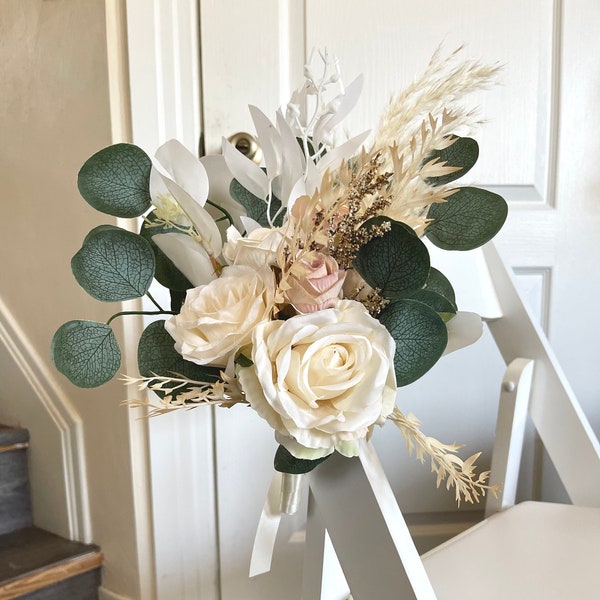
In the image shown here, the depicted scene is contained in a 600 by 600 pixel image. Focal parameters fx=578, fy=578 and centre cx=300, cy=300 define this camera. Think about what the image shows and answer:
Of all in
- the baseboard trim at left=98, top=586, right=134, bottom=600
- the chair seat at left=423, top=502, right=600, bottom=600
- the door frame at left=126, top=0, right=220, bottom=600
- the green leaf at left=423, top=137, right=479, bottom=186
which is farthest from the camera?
the baseboard trim at left=98, top=586, right=134, bottom=600

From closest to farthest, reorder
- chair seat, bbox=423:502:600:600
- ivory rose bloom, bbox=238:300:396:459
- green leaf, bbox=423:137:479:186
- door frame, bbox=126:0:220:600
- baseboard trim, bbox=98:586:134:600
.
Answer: ivory rose bloom, bbox=238:300:396:459 < green leaf, bbox=423:137:479:186 < chair seat, bbox=423:502:600:600 < door frame, bbox=126:0:220:600 < baseboard trim, bbox=98:586:134:600

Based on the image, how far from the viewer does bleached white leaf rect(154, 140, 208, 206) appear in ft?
1.61

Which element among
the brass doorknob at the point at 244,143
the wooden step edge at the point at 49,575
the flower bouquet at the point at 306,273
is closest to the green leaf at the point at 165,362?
the flower bouquet at the point at 306,273

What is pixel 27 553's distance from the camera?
0.98 meters

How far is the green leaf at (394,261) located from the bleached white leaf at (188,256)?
0.12m

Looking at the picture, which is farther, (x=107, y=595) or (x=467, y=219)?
(x=107, y=595)

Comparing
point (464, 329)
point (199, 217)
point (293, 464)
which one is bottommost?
point (293, 464)

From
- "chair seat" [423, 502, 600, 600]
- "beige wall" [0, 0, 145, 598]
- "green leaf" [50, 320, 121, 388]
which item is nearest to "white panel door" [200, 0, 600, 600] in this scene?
"beige wall" [0, 0, 145, 598]

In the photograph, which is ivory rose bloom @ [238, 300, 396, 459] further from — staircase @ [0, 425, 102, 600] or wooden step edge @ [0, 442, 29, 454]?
wooden step edge @ [0, 442, 29, 454]

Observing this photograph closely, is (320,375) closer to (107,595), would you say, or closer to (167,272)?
(167,272)

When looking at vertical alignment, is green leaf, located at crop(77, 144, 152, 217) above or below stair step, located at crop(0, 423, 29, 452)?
above

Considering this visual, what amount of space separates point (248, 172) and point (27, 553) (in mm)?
832

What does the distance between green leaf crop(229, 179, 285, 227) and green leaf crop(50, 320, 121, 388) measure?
179 millimetres

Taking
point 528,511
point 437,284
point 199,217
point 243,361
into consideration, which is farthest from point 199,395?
point 528,511
